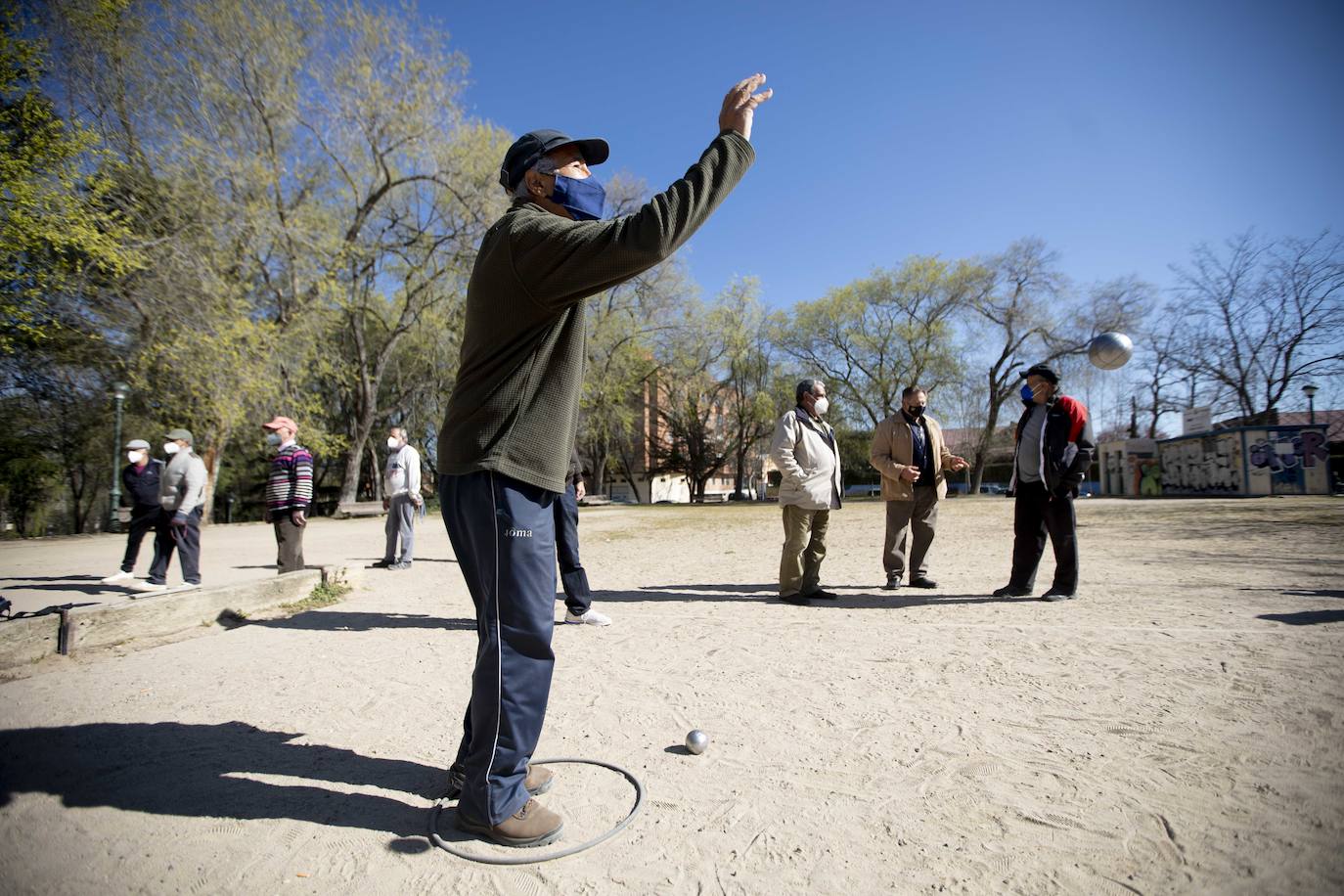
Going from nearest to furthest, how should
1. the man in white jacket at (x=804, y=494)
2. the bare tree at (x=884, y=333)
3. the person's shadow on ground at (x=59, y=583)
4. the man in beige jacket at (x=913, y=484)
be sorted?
the man in white jacket at (x=804, y=494)
the man in beige jacket at (x=913, y=484)
the person's shadow on ground at (x=59, y=583)
the bare tree at (x=884, y=333)

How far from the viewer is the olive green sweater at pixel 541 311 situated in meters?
2.10

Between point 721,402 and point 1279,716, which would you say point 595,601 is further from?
point 721,402

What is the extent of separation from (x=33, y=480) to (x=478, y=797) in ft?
105

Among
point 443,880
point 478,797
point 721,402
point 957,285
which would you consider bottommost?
point 443,880

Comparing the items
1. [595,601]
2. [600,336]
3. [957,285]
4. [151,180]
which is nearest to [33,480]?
[151,180]

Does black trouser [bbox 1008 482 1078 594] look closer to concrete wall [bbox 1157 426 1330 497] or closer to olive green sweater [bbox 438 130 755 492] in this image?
olive green sweater [bbox 438 130 755 492]

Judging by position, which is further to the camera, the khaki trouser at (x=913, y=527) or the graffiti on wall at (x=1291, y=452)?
the graffiti on wall at (x=1291, y=452)

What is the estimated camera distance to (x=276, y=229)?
19156 millimetres

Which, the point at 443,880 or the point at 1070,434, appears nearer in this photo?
the point at 443,880

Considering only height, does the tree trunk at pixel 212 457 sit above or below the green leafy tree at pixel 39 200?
below

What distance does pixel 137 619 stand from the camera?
5430 millimetres

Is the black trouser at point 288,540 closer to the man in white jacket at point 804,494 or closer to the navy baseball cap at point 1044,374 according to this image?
the man in white jacket at point 804,494

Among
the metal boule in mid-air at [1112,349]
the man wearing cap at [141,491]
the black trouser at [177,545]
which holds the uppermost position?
the metal boule in mid-air at [1112,349]

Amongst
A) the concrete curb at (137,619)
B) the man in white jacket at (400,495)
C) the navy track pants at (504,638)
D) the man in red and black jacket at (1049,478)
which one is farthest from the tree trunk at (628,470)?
the navy track pants at (504,638)
